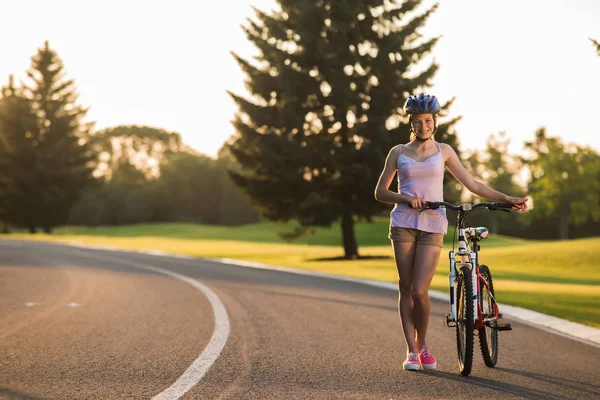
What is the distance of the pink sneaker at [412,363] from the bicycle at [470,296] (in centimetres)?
36

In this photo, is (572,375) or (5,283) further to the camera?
(5,283)

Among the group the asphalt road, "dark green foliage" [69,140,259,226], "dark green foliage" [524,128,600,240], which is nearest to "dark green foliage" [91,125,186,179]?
"dark green foliage" [69,140,259,226]

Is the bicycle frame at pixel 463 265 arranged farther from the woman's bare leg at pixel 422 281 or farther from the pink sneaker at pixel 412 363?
the pink sneaker at pixel 412 363

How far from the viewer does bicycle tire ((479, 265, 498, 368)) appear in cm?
687

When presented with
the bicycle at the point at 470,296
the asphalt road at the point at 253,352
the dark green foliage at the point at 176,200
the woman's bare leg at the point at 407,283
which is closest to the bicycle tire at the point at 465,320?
the bicycle at the point at 470,296

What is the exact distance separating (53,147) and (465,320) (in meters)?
74.7

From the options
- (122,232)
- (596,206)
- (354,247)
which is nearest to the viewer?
(354,247)

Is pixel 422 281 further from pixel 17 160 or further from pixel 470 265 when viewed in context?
pixel 17 160

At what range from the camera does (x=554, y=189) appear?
239 feet

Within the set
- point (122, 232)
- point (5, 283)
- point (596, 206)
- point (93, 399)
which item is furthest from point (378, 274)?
point (122, 232)

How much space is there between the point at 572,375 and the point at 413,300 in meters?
1.48

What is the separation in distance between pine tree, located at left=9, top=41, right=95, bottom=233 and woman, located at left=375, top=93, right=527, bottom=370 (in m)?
72.6

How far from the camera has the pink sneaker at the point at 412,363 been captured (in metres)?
6.82

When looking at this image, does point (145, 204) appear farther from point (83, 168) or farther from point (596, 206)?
point (596, 206)
